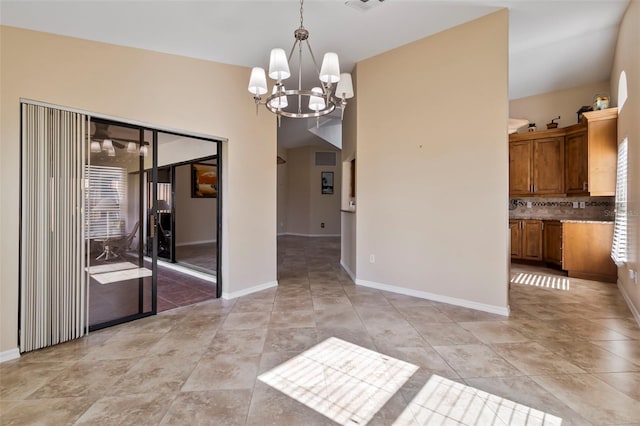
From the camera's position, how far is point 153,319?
315cm

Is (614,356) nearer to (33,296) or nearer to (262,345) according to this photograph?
(262,345)

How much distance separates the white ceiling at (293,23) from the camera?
2.57m

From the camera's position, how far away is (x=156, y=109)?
3174 mm

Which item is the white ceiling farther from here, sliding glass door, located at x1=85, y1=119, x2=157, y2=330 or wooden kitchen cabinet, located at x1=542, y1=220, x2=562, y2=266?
wooden kitchen cabinet, located at x1=542, y1=220, x2=562, y2=266

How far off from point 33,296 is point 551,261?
7356mm

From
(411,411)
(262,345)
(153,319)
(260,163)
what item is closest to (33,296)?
(153,319)

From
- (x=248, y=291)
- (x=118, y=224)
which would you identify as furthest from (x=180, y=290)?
(x=118, y=224)

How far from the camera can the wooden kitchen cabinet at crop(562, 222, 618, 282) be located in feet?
14.6

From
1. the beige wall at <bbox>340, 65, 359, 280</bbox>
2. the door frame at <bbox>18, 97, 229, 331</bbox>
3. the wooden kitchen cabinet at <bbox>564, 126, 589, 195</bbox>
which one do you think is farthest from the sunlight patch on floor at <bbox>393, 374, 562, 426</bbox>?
the wooden kitchen cabinet at <bbox>564, 126, 589, 195</bbox>

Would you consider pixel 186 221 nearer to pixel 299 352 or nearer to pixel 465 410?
pixel 299 352

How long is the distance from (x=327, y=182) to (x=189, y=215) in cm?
504

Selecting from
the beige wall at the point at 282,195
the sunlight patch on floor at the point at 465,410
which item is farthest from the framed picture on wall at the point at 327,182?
the sunlight patch on floor at the point at 465,410

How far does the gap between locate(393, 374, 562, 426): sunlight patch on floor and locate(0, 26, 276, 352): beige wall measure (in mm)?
2756

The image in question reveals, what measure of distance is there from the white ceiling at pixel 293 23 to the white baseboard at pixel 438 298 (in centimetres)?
322
